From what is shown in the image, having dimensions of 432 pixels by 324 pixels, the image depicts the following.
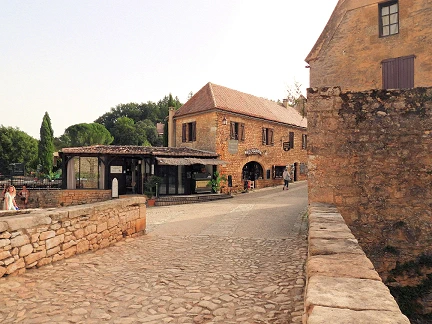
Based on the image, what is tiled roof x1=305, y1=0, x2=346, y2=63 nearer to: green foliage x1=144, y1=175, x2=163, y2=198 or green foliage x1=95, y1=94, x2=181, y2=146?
green foliage x1=144, y1=175, x2=163, y2=198

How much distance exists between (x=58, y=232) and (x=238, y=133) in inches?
609

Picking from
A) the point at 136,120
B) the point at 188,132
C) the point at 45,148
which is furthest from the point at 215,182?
the point at 136,120

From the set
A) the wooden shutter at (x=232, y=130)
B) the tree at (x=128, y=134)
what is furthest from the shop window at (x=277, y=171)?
the tree at (x=128, y=134)

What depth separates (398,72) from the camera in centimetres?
1027

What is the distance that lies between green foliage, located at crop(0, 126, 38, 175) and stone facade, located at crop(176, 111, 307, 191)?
24848 mm

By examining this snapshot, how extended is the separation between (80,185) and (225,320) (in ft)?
52.3

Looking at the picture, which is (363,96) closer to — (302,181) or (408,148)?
(408,148)

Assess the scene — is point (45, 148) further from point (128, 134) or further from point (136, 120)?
point (136, 120)

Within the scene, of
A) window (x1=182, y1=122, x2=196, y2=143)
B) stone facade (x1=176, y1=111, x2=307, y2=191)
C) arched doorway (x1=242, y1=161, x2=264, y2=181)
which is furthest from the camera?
arched doorway (x1=242, y1=161, x2=264, y2=181)

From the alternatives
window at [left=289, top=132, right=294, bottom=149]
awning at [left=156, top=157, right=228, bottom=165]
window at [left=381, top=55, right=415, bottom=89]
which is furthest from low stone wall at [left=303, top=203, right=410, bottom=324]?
window at [left=289, top=132, right=294, bottom=149]

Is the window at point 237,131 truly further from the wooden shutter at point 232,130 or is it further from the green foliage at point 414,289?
the green foliage at point 414,289

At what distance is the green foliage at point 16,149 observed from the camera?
33719 millimetres

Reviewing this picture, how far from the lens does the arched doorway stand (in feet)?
70.0

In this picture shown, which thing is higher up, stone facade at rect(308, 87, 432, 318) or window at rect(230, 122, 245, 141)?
window at rect(230, 122, 245, 141)
